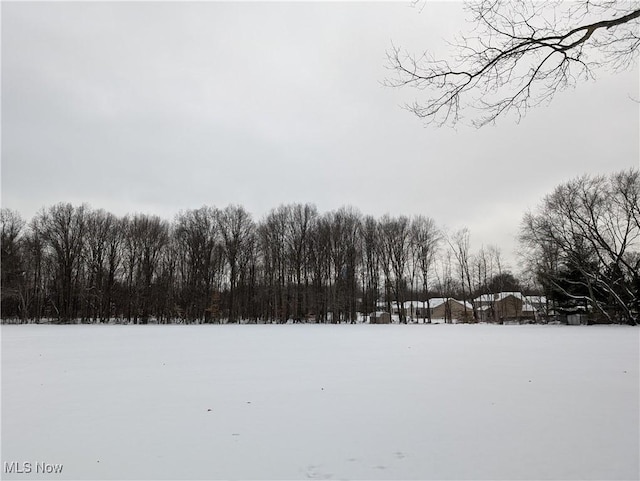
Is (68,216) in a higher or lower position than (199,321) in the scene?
higher

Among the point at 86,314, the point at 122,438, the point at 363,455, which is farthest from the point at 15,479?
the point at 86,314

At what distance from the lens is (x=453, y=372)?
844 cm

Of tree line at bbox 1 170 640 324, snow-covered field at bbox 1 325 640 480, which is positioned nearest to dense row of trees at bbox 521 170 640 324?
tree line at bbox 1 170 640 324

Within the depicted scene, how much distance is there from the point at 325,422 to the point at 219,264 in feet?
159

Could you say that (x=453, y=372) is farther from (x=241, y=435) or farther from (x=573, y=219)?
(x=573, y=219)

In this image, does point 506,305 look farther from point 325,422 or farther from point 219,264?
point 325,422

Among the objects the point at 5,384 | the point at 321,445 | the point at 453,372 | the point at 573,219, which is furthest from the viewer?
the point at 573,219

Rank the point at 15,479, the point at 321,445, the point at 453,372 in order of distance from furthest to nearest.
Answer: the point at 453,372 < the point at 321,445 < the point at 15,479

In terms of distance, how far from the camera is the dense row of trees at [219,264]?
4800cm

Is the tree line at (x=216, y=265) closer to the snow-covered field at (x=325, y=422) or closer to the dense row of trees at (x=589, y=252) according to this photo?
the dense row of trees at (x=589, y=252)

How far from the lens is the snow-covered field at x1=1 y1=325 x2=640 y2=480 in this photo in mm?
3539

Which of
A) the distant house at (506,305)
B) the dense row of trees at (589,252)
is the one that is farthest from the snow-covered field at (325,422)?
the distant house at (506,305)

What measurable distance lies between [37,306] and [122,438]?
56576 millimetres

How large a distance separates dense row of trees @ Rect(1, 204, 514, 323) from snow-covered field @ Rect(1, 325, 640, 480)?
41.2 metres
